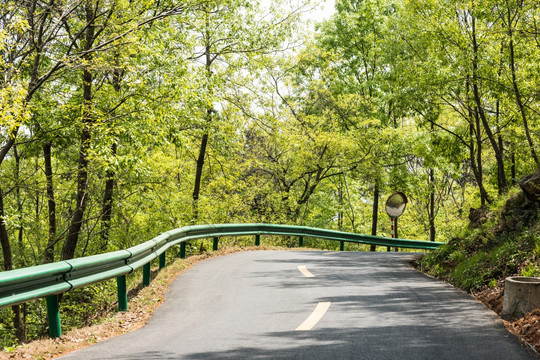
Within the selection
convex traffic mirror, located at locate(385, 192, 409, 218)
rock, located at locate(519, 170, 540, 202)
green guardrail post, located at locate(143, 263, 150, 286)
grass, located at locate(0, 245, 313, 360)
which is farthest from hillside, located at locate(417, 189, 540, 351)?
convex traffic mirror, located at locate(385, 192, 409, 218)

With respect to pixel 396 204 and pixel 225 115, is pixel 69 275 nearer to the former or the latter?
pixel 225 115

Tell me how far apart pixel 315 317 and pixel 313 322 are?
0.32 meters

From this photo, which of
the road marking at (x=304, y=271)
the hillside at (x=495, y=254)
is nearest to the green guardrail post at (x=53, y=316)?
the hillside at (x=495, y=254)

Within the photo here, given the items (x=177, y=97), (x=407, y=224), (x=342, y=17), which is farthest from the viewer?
(x=407, y=224)

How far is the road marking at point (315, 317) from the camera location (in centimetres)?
651

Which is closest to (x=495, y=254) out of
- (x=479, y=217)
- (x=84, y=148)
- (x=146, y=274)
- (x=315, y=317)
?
(x=479, y=217)

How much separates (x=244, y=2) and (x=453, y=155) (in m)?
12.3

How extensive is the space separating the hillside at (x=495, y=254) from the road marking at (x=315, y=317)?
95.7 inches

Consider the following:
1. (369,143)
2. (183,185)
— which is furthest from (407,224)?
(183,185)

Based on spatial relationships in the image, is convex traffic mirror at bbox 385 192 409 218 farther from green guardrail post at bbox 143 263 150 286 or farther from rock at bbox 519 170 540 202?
green guardrail post at bbox 143 263 150 286

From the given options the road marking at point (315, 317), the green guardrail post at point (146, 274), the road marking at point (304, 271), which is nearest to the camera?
the road marking at point (315, 317)

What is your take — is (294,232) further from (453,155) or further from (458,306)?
(458,306)

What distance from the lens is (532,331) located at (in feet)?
20.0

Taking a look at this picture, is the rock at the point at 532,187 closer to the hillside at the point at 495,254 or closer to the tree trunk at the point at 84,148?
the hillside at the point at 495,254
